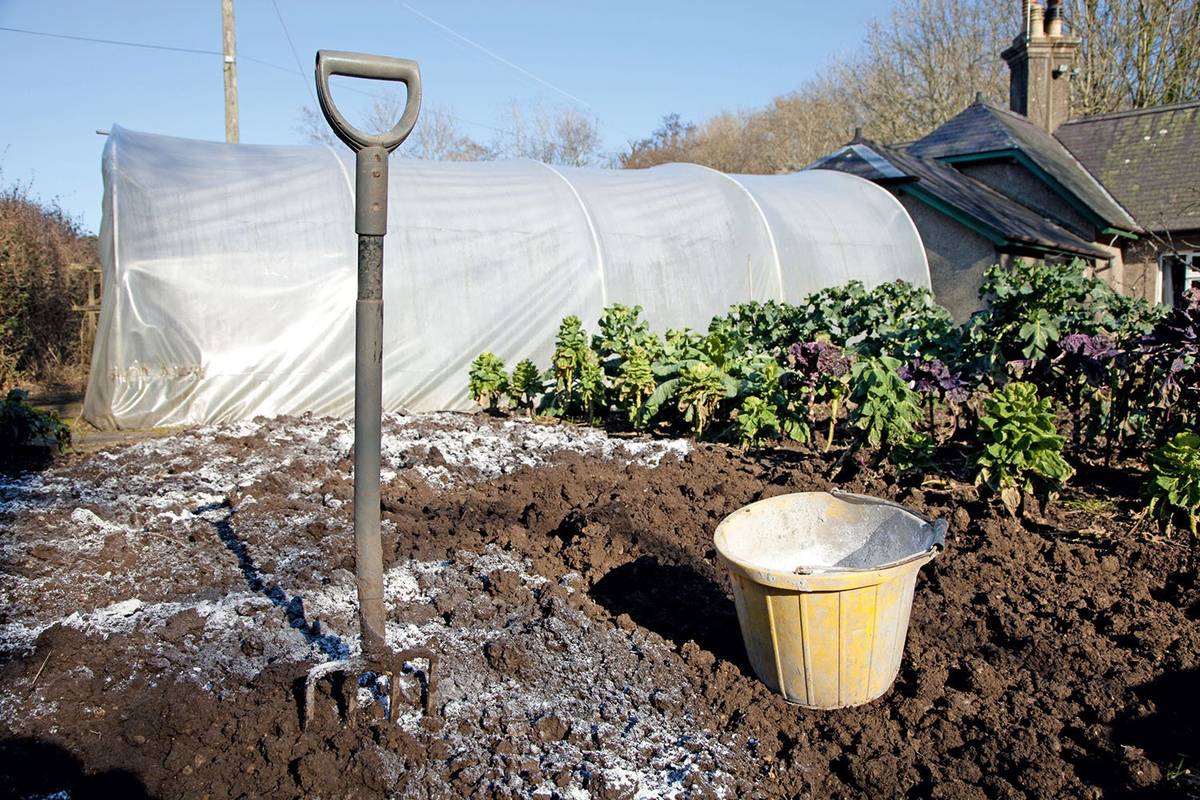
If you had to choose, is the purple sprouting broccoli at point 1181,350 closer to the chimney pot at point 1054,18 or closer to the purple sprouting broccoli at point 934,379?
the purple sprouting broccoli at point 934,379

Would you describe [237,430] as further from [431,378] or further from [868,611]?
[868,611]

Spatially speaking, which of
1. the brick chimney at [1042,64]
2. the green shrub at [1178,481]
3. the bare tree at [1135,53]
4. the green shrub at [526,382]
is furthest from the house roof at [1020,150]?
the green shrub at [1178,481]

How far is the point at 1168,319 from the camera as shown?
488cm

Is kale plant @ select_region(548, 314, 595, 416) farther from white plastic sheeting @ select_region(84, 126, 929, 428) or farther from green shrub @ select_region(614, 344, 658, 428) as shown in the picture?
white plastic sheeting @ select_region(84, 126, 929, 428)

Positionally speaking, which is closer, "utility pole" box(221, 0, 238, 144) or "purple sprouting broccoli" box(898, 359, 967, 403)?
"purple sprouting broccoli" box(898, 359, 967, 403)

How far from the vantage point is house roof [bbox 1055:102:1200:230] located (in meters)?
17.7

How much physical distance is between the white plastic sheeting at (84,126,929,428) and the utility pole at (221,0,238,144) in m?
4.24

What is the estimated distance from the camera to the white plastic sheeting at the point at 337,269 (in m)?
8.35

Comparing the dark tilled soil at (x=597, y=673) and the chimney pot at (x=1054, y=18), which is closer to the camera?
the dark tilled soil at (x=597, y=673)

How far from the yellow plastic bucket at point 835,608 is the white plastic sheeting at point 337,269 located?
659cm

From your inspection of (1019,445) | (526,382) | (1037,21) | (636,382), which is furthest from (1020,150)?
(1019,445)

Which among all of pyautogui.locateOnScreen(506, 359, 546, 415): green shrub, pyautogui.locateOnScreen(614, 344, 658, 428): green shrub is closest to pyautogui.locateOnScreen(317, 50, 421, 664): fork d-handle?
pyautogui.locateOnScreen(614, 344, 658, 428): green shrub

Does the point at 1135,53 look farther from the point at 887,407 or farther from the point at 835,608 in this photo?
the point at 835,608

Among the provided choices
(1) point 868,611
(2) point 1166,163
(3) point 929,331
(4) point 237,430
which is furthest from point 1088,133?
(1) point 868,611
